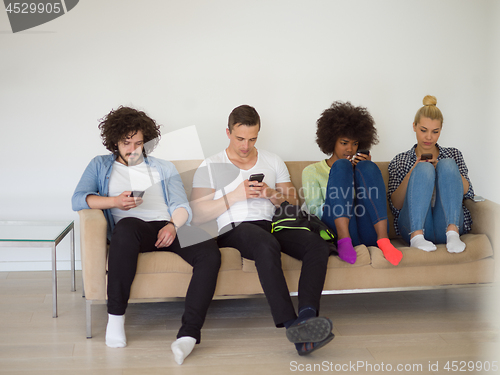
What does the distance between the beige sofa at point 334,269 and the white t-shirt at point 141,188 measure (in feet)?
0.69

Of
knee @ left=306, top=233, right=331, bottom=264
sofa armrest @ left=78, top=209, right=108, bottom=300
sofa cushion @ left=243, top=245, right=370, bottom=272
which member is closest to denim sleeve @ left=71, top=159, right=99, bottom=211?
sofa armrest @ left=78, top=209, right=108, bottom=300

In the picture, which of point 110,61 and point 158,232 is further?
point 110,61

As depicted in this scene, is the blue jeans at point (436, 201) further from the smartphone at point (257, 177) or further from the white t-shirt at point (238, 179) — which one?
the smartphone at point (257, 177)

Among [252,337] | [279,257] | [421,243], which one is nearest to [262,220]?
[279,257]

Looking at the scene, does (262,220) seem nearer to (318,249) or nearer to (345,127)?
(318,249)

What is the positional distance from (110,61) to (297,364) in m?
2.30

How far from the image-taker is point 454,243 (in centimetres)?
A: 229

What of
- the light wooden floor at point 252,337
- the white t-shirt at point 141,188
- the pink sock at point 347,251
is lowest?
the light wooden floor at point 252,337

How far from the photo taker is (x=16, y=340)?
2047mm

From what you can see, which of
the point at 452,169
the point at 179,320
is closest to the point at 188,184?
the point at 179,320

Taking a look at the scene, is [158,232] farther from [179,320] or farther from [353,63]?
[353,63]

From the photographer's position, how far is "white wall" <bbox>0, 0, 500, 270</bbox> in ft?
9.99

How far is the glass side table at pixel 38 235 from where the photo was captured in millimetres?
2229

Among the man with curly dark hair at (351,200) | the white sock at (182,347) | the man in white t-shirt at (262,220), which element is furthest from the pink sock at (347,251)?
the white sock at (182,347)
